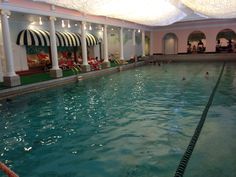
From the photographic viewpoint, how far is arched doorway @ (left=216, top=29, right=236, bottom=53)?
30423 mm

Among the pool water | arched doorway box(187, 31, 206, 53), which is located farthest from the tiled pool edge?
arched doorway box(187, 31, 206, 53)

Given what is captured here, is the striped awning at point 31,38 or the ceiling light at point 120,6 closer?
the ceiling light at point 120,6

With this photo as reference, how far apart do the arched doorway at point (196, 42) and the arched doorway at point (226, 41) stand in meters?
1.93

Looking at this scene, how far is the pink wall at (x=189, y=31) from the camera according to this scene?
92.5 ft

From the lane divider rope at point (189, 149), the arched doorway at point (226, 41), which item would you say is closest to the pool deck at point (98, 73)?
the arched doorway at point (226, 41)

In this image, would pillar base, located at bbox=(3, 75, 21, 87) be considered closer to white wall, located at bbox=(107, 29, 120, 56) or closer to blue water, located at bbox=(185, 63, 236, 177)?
blue water, located at bbox=(185, 63, 236, 177)

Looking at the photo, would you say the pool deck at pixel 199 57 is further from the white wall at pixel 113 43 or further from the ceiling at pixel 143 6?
the ceiling at pixel 143 6

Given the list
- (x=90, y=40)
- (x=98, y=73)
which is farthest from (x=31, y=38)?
(x=90, y=40)

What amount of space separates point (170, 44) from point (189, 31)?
3.35 m

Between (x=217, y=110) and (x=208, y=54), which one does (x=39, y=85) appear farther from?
(x=208, y=54)

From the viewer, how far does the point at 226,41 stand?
3400 centimetres

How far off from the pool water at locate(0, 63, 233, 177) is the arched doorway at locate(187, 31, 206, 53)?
939 inches

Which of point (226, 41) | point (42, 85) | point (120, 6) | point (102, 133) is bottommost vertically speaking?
point (102, 133)

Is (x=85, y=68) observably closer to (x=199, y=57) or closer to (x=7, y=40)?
(x=7, y=40)
